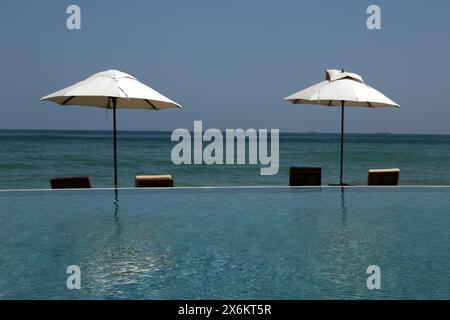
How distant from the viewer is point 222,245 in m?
5.32

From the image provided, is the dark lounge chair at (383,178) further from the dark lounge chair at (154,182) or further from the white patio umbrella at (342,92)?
the dark lounge chair at (154,182)

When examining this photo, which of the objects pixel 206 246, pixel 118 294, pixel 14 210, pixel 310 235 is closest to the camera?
pixel 118 294

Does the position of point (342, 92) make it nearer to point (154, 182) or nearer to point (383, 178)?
point (383, 178)

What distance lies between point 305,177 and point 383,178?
5.56ft

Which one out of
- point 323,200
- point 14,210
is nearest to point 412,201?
point 323,200

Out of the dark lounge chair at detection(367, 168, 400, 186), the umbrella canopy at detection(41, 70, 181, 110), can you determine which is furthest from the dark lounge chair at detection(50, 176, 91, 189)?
the dark lounge chair at detection(367, 168, 400, 186)

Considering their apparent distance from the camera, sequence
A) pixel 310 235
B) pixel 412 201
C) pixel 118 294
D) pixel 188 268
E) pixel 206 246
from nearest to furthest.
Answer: pixel 118 294 → pixel 188 268 → pixel 206 246 → pixel 310 235 → pixel 412 201

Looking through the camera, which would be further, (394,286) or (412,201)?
(412,201)

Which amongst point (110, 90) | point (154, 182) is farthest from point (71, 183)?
point (110, 90)

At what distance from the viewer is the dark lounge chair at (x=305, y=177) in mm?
10047

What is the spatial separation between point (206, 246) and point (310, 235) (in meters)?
1.36

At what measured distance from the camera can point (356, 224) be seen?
21.2 ft

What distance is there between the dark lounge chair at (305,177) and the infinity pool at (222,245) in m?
1.32

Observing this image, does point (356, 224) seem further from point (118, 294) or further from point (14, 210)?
point (14, 210)
